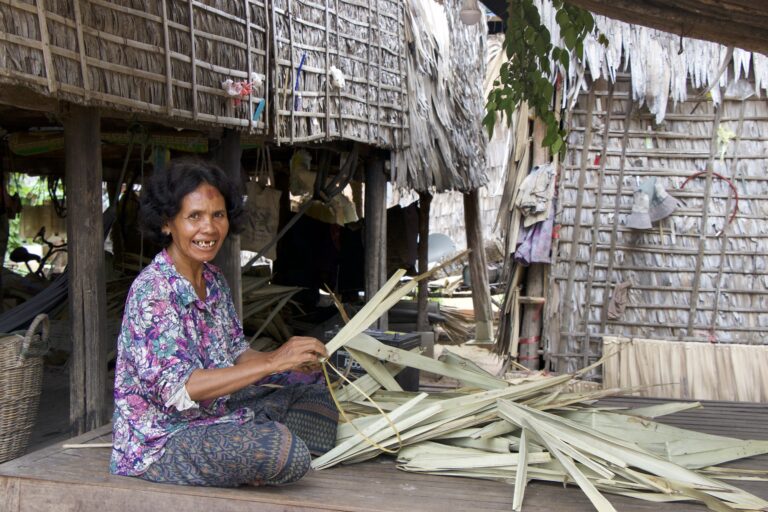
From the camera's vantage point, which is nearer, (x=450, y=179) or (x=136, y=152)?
(x=136, y=152)

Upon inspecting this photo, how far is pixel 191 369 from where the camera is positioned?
2.42 metres

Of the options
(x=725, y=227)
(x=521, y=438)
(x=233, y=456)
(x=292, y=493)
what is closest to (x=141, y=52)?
(x=233, y=456)

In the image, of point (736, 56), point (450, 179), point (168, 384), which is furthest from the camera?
point (450, 179)

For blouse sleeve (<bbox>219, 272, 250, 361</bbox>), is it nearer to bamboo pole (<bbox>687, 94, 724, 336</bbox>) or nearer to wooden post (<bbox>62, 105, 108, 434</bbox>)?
wooden post (<bbox>62, 105, 108, 434</bbox>)

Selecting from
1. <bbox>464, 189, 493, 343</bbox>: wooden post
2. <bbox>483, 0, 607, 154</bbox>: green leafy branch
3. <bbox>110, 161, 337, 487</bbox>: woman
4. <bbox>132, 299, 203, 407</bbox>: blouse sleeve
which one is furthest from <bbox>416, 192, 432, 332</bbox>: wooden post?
<bbox>132, 299, 203, 407</bbox>: blouse sleeve

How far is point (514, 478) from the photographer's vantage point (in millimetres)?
2615

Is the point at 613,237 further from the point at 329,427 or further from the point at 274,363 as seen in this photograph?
the point at 274,363

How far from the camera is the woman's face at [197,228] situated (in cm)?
261

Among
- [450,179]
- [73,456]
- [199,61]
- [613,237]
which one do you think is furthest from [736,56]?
[73,456]

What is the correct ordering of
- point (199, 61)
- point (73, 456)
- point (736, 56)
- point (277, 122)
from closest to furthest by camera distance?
point (73, 456) → point (199, 61) → point (277, 122) → point (736, 56)

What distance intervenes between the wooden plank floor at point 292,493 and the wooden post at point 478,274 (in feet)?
22.9

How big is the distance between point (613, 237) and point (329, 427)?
3912 millimetres

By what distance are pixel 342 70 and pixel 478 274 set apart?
434cm

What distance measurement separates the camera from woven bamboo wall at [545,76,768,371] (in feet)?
20.0
